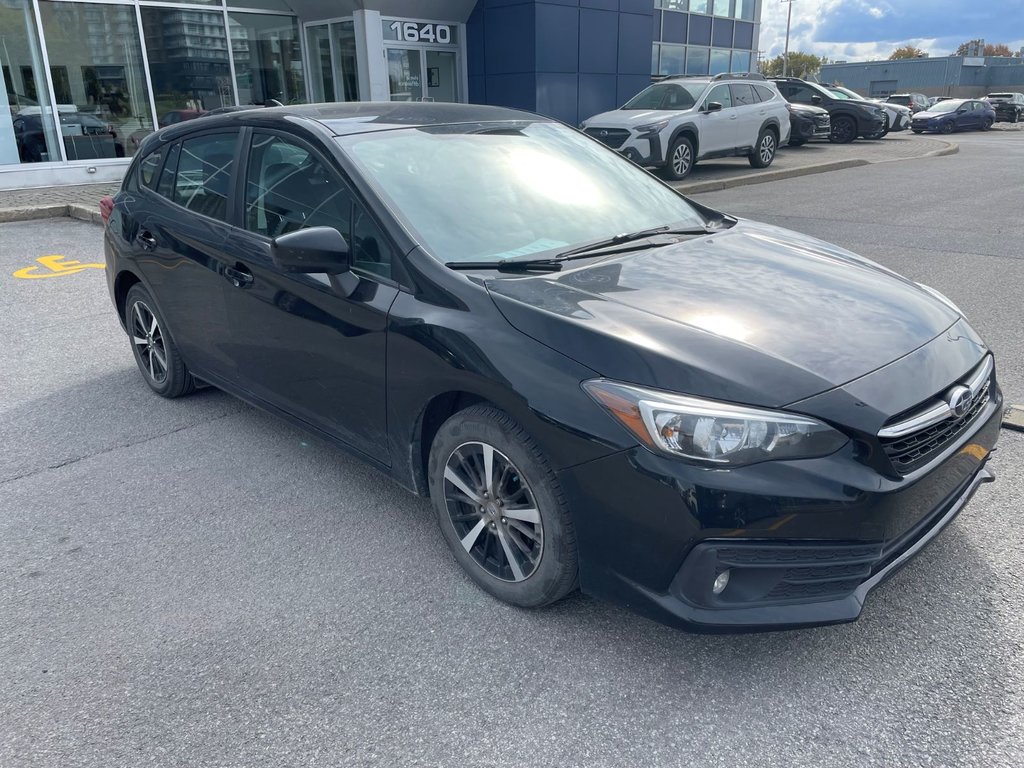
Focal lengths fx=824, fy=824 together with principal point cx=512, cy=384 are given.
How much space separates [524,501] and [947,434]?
1.42 meters

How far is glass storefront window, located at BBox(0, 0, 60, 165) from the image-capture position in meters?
14.2

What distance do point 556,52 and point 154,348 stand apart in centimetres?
1559

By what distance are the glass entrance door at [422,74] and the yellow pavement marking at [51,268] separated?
32.6 feet

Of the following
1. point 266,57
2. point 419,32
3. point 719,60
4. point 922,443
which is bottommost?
point 922,443

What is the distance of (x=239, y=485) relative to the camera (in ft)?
13.1

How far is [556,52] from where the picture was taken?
1850 centimetres

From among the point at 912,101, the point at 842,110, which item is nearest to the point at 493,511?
the point at 842,110

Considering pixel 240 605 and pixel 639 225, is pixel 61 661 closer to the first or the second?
pixel 240 605

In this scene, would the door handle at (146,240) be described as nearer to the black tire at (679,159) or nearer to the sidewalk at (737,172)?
the sidewalk at (737,172)

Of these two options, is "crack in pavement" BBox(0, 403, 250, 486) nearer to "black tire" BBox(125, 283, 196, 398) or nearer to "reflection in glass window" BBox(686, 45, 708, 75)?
"black tire" BBox(125, 283, 196, 398)

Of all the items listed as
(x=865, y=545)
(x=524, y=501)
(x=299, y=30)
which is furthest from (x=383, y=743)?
(x=299, y=30)

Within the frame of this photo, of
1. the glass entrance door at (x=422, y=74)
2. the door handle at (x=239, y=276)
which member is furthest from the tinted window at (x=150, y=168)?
the glass entrance door at (x=422, y=74)

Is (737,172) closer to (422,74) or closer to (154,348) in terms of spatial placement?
(422,74)

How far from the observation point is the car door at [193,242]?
412 centimetres
